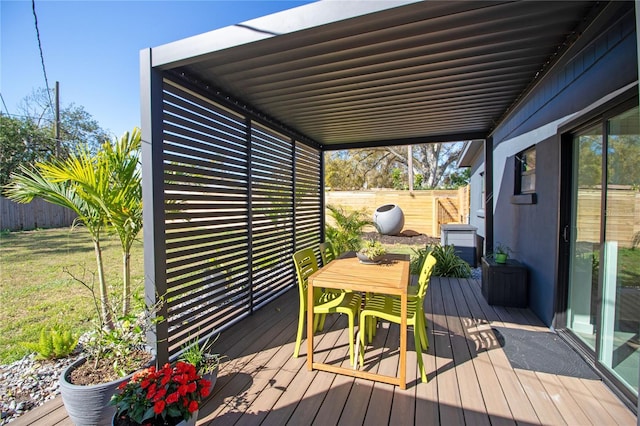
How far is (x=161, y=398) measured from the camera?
4.51 feet

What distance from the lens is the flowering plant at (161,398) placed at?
4.46ft

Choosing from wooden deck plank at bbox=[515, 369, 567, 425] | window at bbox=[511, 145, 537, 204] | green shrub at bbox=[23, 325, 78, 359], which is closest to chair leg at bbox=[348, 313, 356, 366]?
wooden deck plank at bbox=[515, 369, 567, 425]

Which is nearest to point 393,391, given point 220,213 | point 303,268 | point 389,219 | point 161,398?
point 303,268

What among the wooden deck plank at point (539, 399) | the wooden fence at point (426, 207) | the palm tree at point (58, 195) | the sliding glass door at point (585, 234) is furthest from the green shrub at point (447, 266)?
the palm tree at point (58, 195)

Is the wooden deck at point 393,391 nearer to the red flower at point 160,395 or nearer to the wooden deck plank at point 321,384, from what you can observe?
the wooden deck plank at point 321,384

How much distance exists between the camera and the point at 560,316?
2.82m

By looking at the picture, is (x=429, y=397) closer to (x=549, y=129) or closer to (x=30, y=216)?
(x=549, y=129)

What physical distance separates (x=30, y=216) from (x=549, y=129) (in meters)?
13.4

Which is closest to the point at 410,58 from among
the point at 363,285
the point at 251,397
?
the point at 363,285

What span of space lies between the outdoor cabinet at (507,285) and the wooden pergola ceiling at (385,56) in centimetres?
205

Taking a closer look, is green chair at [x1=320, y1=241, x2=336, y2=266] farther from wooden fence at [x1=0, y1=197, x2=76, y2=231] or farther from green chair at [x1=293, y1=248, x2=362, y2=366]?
A: wooden fence at [x1=0, y1=197, x2=76, y2=231]

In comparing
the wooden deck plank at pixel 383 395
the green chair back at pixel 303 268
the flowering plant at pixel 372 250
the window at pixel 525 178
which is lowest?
the wooden deck plank at pixel 383 395

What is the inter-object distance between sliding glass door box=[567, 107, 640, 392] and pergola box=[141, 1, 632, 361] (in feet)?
2.66

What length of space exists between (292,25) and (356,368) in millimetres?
2478
